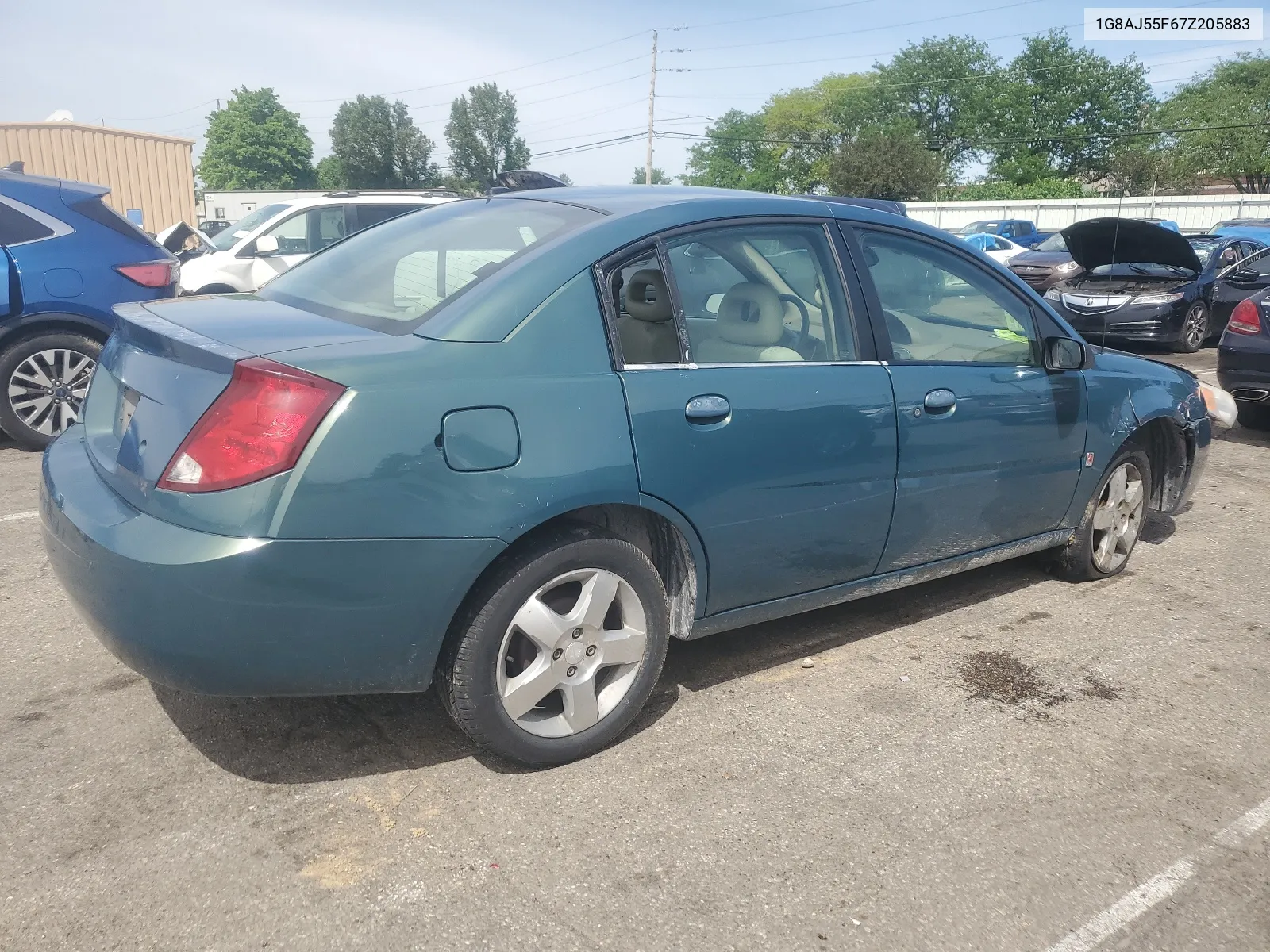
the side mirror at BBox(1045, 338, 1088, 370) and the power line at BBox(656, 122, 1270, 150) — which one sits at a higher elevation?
the power line at BBox(656, 122, 1270, 150)

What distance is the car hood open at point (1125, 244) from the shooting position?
29.9 ft

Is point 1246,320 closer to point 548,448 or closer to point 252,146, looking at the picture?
point 548,448

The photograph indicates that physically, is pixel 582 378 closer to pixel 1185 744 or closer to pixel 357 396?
pixel 357 396

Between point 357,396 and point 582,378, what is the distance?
63 cm

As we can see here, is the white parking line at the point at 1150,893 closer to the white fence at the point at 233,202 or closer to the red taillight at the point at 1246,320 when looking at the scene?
the red taillight at the point at 1246,320

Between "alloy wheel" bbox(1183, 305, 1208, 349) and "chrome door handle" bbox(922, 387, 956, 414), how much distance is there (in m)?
11.6

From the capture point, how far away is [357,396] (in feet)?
8.36

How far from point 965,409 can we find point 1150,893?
1753mm

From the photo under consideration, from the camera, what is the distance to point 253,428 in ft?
8.20

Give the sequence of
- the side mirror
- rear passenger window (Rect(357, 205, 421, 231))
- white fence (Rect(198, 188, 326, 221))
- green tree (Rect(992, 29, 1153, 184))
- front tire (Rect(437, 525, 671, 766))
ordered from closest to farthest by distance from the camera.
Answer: front tire (Rect(437, 525, 671, 766)) → the side mirror → rear passenger window (Rect(357, 205, 421, 231)) → white fence (Rect(198, 188, 326, 221)) → green tree (Rect(992, 29, 1153, 184))

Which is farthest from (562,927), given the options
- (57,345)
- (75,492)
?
(57,345)

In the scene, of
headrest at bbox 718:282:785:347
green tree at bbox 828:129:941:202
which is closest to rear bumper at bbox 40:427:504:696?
headrest at bbox 718:282:785:347

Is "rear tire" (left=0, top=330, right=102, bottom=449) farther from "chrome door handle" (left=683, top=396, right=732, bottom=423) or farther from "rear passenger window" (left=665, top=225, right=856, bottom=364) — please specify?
"chrome door handle" (left=683, top=396, right=732, bottom=423)

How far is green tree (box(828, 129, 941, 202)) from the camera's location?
59.9 m
